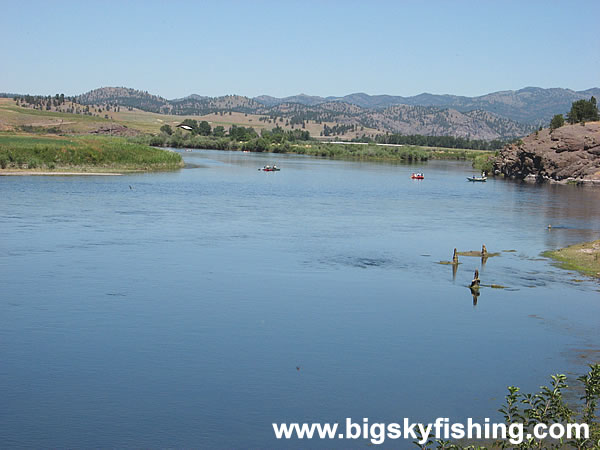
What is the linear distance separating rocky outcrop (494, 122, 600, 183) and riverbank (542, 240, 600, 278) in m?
65.5

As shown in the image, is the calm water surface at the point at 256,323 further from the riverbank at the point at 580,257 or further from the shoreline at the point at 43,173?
the shoreline at the point at 43,173

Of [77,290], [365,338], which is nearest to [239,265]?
[77,290]

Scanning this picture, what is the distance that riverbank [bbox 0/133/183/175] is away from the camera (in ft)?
261

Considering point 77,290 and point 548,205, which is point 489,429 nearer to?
point 77,290

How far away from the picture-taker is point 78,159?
85562 mm

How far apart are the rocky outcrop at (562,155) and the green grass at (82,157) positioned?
54.2m

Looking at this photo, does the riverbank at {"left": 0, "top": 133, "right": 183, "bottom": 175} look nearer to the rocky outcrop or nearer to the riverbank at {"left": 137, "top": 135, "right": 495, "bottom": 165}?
the rocky outcrop

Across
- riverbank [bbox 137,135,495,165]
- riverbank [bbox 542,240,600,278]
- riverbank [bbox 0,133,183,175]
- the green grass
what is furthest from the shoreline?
riverbank [bbox 137,135,495,165]

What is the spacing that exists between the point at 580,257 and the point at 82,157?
2550 inches

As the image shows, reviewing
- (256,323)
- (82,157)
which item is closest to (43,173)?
(82,157)

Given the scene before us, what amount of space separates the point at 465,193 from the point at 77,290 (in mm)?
59820

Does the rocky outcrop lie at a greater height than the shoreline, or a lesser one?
greater

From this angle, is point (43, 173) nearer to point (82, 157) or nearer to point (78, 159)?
point (78, 159)

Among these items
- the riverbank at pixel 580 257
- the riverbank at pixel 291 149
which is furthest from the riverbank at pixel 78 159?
the riverbank at pixel 291 149
